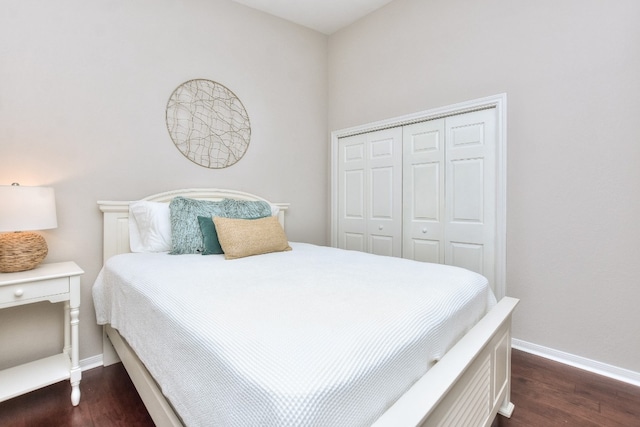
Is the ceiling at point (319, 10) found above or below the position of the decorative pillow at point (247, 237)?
above

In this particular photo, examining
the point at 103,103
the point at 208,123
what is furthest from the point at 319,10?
the point at 103,103

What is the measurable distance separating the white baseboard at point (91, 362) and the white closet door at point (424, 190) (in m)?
2.56

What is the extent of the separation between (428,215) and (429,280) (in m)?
1.52

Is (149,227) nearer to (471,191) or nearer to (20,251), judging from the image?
(20,251)

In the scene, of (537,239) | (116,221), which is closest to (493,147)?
(537,239)

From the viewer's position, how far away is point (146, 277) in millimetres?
1479

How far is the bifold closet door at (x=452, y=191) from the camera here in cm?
248

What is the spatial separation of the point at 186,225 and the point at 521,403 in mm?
2261

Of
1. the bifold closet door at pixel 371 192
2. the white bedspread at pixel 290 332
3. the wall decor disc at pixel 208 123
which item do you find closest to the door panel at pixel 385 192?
the bifold closet door at pixel 371 192

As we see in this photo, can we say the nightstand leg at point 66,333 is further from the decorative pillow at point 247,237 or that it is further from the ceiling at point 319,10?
the ceiling at point 319,10

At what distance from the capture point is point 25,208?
1.66 metres

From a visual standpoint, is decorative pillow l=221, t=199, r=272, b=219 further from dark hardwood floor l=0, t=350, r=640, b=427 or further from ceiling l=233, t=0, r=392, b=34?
ceiling l=233, t=0, r=392, b=34

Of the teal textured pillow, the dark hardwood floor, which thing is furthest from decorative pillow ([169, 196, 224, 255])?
the dark hardwood floor

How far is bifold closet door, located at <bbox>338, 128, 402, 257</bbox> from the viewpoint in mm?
3078
